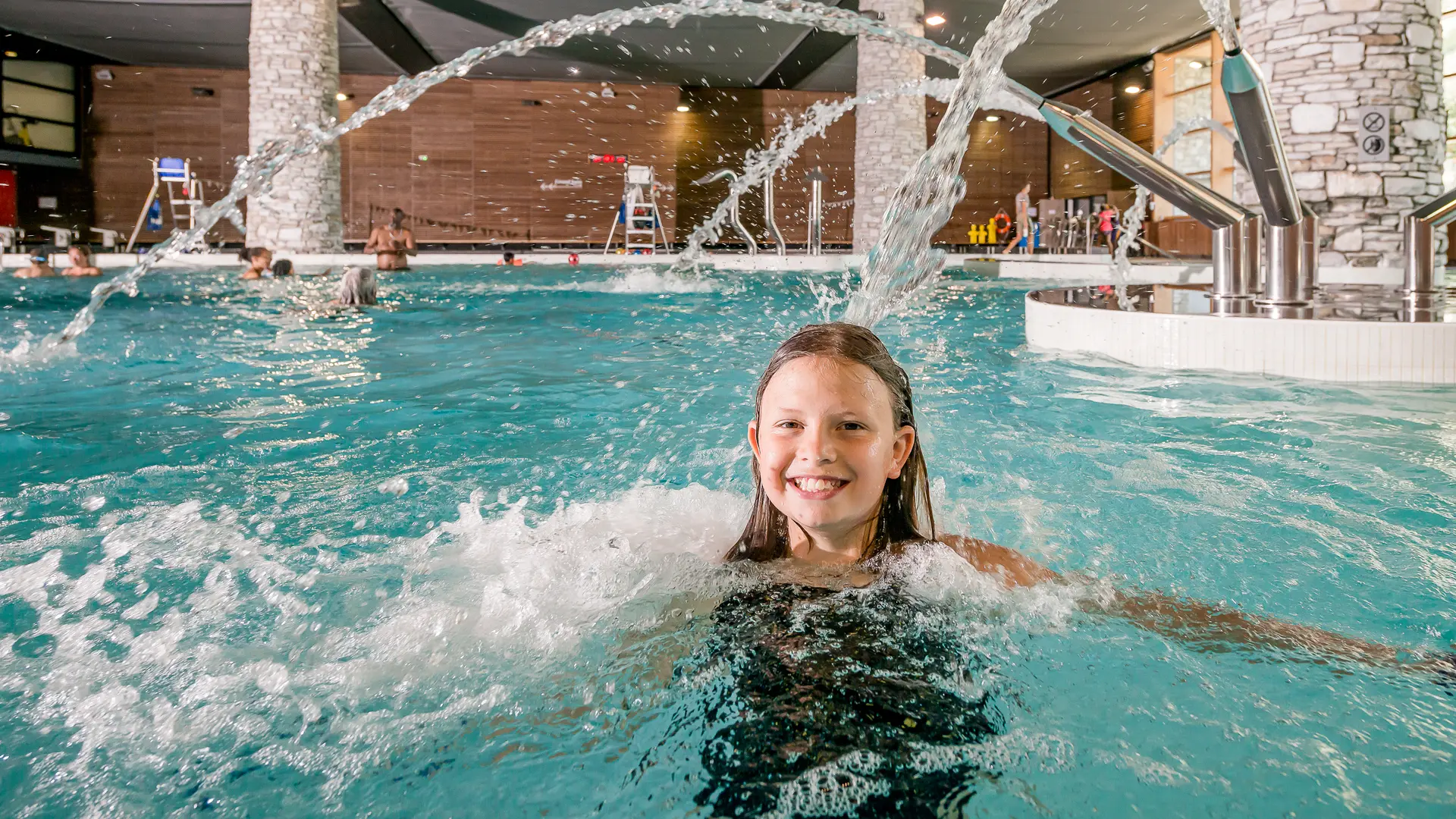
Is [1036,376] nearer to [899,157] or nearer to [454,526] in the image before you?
[454,526]

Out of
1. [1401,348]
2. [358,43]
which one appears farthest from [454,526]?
[358,43]

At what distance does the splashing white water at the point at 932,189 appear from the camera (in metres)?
3.88

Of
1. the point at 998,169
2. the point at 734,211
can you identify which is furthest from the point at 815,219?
the point at 998,169

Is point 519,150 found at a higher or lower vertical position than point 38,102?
lower

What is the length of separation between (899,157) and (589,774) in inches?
593

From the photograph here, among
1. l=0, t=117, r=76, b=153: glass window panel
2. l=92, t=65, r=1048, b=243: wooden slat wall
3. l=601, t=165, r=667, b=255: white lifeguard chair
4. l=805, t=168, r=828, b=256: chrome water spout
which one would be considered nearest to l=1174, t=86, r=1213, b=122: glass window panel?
l=92, t=65, r=1048, b=243: wooden slat wall

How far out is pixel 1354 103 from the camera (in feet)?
28.0

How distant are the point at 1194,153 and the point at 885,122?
5.76 metres

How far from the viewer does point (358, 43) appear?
18.4 meters

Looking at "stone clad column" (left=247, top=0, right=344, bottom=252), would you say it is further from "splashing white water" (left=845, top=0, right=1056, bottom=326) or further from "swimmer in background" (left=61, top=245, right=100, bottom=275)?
"splashing white water" (left=845, top=0, right=1056, bottom=326)

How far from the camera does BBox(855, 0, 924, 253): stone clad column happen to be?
49.1 feet

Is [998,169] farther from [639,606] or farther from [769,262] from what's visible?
[639,606]

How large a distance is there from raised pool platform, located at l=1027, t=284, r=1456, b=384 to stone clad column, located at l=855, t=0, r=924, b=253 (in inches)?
398

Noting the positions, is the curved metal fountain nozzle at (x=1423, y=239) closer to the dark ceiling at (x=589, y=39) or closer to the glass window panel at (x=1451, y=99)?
the glass window panel at (x=1451, y=99)
